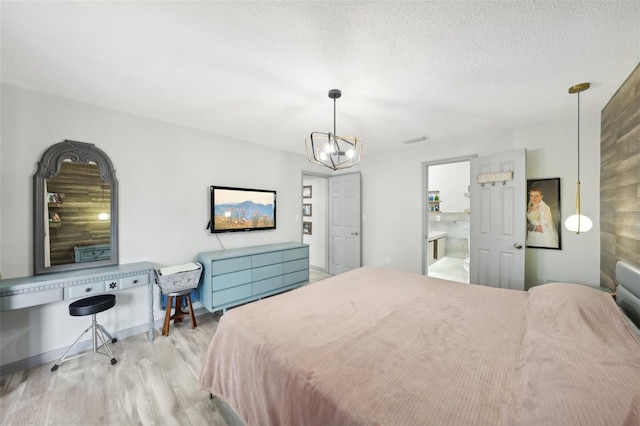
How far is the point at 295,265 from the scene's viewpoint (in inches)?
157

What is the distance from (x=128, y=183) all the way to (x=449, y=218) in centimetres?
601

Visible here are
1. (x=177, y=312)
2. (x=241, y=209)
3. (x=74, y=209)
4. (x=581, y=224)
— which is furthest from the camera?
(x=241, y=209)

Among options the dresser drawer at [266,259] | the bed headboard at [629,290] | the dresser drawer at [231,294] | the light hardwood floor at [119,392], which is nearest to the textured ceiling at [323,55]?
the bed headboard at [629,290]

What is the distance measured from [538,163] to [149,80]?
441 cm

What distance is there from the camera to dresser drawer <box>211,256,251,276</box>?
3.07 m

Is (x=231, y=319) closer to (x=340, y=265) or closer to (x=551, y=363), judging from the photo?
(x=551, y=363)

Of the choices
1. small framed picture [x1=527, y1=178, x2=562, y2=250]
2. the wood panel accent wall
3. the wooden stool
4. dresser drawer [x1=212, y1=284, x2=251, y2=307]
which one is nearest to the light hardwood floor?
the wooden stool

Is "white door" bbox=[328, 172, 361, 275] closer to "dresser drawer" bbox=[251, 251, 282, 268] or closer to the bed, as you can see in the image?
"dresser drawer" bbox=[251, 251, 282, 268]

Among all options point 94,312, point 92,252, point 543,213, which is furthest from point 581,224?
point 92,252

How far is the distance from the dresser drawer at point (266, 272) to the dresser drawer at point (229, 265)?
0.15 metres

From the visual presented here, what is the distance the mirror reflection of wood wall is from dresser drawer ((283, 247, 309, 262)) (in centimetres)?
217

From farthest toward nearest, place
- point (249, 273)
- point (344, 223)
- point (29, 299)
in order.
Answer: point (344, 223), point (249, 273), point (29, 299)

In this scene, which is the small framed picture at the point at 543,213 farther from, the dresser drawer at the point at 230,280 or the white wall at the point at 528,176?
the dresser drawer at the point at 230,280

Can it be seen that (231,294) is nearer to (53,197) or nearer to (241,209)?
(241,209)
